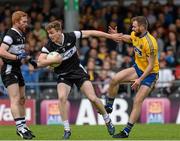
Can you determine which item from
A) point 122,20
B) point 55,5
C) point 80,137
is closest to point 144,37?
point 80,137

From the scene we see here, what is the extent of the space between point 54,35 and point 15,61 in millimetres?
1029

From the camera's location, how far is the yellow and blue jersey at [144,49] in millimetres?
16203

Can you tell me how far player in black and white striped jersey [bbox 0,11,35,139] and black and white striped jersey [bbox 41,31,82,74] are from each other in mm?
557

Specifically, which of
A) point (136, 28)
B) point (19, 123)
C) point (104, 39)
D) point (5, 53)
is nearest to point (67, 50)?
point (5, 53)

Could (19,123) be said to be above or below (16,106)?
below

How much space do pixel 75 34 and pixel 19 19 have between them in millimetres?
1120

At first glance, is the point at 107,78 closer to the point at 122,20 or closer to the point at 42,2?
the point at 122,20

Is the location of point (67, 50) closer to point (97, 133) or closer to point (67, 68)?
point (67, 68)

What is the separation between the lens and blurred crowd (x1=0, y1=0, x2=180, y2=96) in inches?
936

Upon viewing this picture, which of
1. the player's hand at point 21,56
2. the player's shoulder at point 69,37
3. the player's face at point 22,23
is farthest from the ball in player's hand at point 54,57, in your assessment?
the player's face at point 22,23

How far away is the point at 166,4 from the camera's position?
2748cm

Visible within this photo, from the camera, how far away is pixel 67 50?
1622 cm

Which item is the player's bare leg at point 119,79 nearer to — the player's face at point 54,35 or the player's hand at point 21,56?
the player's face at point 54,35

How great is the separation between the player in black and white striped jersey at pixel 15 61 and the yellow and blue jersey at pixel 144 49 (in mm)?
2193
